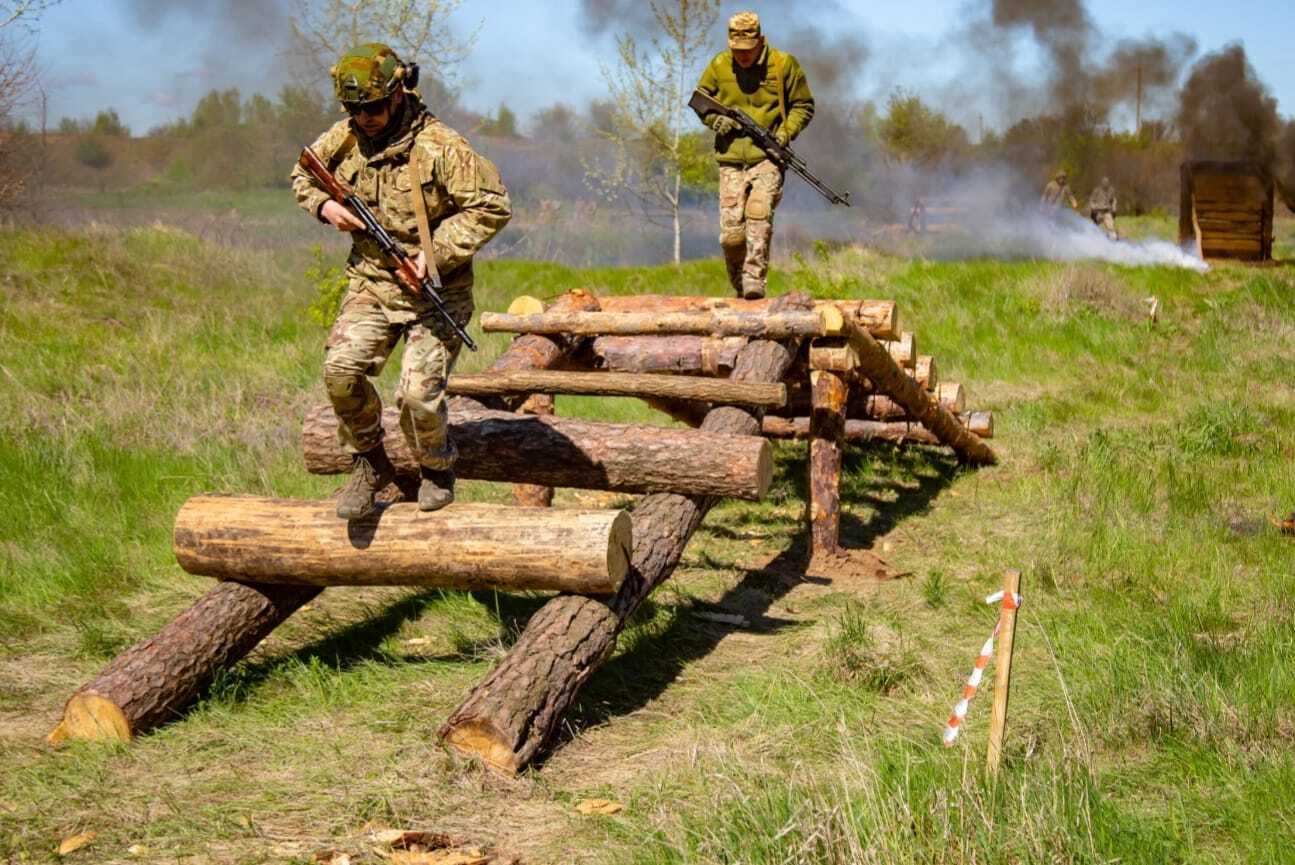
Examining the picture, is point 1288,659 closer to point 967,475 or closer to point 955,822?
point 955,822

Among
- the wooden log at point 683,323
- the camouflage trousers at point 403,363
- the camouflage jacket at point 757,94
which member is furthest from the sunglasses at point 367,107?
the camouflage jacket at point 757,94

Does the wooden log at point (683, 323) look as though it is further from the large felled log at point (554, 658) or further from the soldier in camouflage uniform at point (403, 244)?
the soldier in camouflage uniform at point (403, 244)

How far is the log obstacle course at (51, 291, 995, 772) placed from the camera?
5539 mm

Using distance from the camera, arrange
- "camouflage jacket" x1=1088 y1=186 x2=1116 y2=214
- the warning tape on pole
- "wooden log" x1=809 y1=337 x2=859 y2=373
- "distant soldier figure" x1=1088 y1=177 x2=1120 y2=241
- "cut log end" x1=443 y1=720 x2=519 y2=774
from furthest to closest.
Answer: "camouflage jacket" x1=1088 y1=186 x2=1116 y2=214 → "distant soldier figure" x1=1088 y1=177 x2=1120 y2=241 → "wooden log" x1=809 y1=337 x2=859 y2=373 → "cut log end" x1=443 y1=720 x2=519 y2=774 → the warning tape on pole

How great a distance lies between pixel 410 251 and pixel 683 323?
3.20 m

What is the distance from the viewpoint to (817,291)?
1460 cm

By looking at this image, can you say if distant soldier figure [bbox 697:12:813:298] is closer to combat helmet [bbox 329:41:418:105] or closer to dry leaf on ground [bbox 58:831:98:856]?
combat helmet [bbox 329:41:418:105]

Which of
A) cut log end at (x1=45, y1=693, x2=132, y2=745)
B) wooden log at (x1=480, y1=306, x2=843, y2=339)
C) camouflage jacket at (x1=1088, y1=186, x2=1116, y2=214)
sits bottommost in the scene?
cut log end at (x1=45, y1=693, x2=132, y2=745)

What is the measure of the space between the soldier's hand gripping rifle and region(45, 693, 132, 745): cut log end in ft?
6.97

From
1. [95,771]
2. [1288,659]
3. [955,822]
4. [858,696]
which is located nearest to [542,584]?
[858,696]

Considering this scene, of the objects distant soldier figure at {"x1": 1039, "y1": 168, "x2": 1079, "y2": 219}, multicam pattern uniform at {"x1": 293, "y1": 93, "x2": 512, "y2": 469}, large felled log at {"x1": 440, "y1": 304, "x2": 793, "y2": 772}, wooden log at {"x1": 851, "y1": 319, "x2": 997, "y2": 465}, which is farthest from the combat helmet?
distant soldier figure at {"x1": 1039, "y1": 168, "x2": 1079, "y2": 219}

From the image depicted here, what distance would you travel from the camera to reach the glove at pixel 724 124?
10.6m

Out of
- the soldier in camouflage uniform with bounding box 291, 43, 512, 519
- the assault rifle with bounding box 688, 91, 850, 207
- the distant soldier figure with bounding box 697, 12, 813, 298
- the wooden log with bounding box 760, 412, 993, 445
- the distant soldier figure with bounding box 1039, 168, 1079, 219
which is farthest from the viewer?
the distant soldier figure with bounding box 1039, 168, 1079, 219

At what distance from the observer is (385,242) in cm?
564
